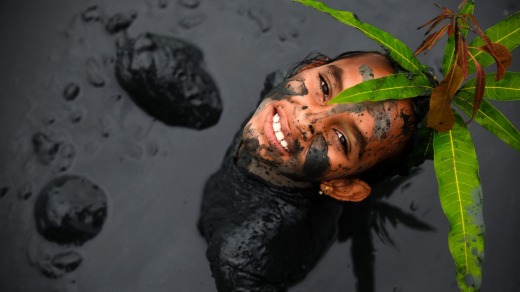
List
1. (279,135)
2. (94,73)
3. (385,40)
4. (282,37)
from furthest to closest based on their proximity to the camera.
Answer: (282,37) < (94,73) < (279,135) < (385,40)

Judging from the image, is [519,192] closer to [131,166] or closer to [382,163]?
[382,163]

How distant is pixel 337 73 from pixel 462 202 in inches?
17.5

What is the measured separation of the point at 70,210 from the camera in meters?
1.93

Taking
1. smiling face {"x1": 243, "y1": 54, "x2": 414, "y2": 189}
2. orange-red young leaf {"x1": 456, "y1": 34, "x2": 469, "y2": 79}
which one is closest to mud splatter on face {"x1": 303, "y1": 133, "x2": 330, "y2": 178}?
smiling face {"x1": 243, "y1": 54, "x2": 414, "y2": 189}

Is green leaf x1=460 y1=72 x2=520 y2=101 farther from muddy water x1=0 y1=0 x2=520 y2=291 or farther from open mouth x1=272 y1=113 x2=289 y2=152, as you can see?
muddy water x1=0 y1=0 x2=520 y2=291

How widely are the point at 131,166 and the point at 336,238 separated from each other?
2.47 ft

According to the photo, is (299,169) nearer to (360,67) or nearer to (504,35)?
(360,67)

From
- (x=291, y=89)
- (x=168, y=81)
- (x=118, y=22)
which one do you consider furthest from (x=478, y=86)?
(x=118, y=22)

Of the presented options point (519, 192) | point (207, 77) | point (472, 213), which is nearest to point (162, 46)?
point (207, 77)

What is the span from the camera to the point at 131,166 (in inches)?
81.4

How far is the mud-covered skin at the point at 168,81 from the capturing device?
6.49 feet

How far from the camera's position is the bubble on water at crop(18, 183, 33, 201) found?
2.03 m

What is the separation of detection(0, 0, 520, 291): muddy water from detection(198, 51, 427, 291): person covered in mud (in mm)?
153

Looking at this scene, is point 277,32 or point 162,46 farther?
point 277,32
